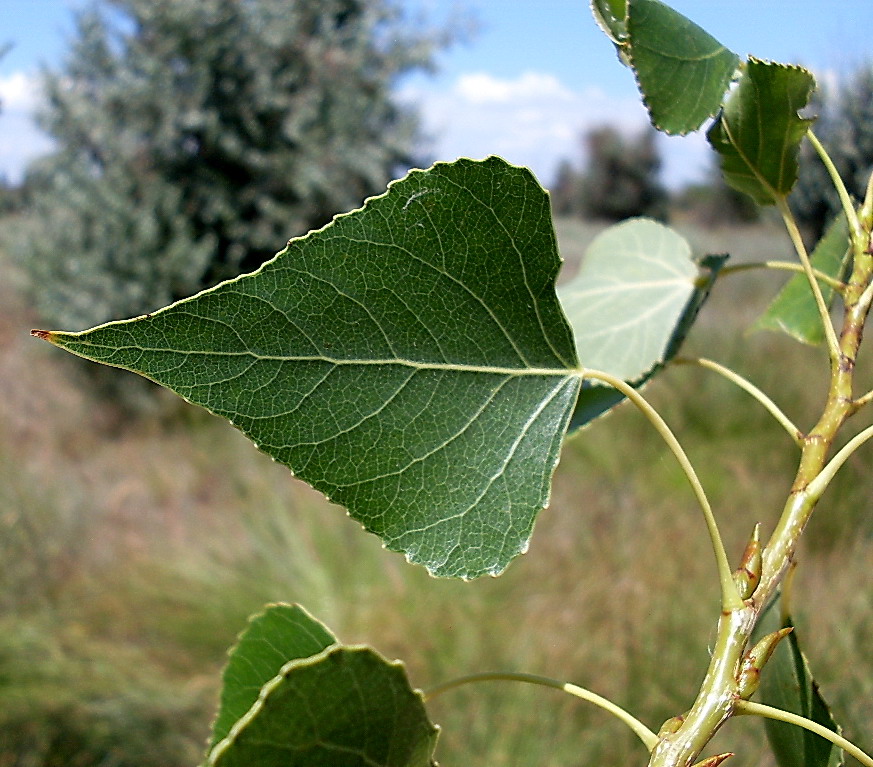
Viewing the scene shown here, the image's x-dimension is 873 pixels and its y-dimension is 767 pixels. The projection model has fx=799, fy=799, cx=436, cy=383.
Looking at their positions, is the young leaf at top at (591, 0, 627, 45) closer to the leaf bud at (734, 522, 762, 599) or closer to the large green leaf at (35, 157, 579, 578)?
the large green leaf at (35, 157, 579, 578)

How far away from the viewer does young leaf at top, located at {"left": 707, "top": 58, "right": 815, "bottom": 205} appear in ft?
1.45

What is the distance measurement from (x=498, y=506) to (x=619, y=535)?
93.6 inches

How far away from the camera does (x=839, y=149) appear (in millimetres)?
3529

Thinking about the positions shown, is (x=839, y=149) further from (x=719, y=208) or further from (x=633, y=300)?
(x=719, y=208)

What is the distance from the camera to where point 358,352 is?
0.35 meters

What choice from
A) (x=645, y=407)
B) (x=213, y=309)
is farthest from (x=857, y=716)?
(x=213, y=309)

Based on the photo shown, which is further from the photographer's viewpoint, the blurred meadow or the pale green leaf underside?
the blurred meadow

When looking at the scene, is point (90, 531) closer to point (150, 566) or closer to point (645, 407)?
point (150, 566)

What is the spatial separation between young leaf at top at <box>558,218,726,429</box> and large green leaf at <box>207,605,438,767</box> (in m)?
0.25

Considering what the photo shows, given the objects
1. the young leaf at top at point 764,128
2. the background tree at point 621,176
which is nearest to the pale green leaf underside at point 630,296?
the young leaf at top at point 764,128

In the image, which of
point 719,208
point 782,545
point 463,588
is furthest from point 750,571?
point 719,208

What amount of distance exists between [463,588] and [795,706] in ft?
6.76

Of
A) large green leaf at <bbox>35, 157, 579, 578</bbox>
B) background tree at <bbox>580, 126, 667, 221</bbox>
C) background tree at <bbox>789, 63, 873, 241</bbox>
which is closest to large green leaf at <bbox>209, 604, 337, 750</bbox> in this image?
large green leaf at <bbox>35, 157, 579, 578</bbox>

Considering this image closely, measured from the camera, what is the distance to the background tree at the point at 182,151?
14.8 feet
